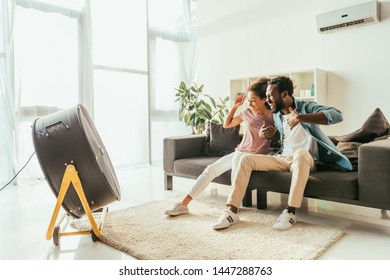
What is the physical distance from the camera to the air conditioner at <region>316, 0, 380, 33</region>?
3.30 meters

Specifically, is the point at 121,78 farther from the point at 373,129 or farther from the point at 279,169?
the point at 373,129

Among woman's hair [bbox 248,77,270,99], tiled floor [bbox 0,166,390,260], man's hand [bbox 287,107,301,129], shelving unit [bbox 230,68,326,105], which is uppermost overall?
shelving unit [bbox 230,68,326,105]

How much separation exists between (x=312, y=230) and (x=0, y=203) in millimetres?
2571

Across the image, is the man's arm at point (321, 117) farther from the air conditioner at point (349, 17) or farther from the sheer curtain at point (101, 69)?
the sheer curtain at point (101, 69)

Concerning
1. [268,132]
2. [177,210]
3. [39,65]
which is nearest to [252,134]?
[268,132]

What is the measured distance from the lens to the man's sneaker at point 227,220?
1989mm

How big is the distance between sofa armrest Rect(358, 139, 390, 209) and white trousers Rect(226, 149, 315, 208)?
31cm

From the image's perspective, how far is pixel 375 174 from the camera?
187 centimetres

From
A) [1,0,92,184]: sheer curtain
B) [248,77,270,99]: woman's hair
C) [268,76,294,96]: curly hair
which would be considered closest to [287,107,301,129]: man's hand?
[268,76,294,96]: curly hair

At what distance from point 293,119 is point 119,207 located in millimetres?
1519

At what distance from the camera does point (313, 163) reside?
2125 millimetres

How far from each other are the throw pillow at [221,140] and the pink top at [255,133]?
0.50m

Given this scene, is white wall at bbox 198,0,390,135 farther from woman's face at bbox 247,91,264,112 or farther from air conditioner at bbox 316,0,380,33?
woman's face at bbox 247,91,264,112
